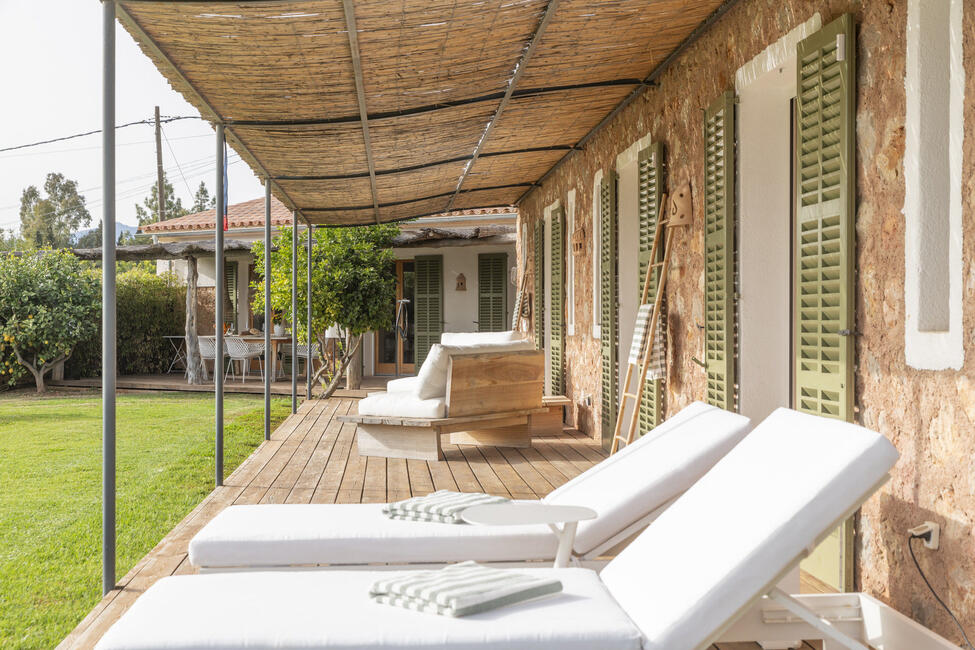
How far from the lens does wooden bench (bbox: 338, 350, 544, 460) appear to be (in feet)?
21.3

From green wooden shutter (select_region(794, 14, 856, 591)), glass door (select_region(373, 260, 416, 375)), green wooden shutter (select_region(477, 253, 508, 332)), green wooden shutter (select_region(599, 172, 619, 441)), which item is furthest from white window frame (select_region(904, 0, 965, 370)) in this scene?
glass door (select_region(373, 260, 416, 375))

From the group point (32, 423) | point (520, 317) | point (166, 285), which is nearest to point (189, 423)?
point (32, 423)

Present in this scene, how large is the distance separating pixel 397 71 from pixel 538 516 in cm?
259

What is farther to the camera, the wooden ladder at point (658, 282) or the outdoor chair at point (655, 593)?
→ the wooden ladder at point (658, 282)

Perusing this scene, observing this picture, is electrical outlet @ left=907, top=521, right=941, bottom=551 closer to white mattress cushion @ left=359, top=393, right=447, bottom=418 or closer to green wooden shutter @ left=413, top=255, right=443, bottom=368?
white mattress cushion @ left=359, top=393, right=447, bottom=418

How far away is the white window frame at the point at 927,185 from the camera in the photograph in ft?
8.66

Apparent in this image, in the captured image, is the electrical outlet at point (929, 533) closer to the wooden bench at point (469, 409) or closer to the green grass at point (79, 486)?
→ the green grass at point (79, 486)

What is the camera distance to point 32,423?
10.7 m

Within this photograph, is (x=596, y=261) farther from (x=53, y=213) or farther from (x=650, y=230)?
(x=53, y=213)

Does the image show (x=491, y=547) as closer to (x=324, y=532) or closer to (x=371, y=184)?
(x=324, y=532)

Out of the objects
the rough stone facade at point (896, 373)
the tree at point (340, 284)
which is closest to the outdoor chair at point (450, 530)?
the rough stone facade at point (896, 373)

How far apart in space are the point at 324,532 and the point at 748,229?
2602mm

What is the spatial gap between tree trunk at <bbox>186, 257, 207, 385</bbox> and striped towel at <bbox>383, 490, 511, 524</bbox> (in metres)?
→ 12.3

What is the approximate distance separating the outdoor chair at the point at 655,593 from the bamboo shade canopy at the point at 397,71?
2.10 metres
